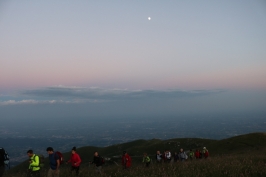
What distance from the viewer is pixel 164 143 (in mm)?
56156

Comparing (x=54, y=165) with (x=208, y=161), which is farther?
(x=208, y=161)

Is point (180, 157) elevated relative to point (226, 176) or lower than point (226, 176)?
lower

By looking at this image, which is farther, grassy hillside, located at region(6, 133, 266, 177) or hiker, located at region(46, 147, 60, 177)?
hiker, located at region(46, 147, 60, 177)

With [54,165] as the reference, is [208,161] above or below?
below

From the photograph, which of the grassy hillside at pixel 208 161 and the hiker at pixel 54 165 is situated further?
the hiker at pixel 54 165

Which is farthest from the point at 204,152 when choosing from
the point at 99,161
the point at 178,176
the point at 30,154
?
the point at 30,154

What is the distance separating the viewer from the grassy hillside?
960 cm

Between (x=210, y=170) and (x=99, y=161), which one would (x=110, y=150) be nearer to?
(x=99, y=161)

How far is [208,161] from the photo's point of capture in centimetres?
1347

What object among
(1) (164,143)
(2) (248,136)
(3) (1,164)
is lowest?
(1) (164,143)

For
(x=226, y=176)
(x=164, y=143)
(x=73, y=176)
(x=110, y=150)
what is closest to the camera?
(x=226, y=176)

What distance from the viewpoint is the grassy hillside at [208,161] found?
9602 millimetres

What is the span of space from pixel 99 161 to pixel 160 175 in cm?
578

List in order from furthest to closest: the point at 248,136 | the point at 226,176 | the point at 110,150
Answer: the point at 110,150 < the point at 248,136 < the point at 226,176
